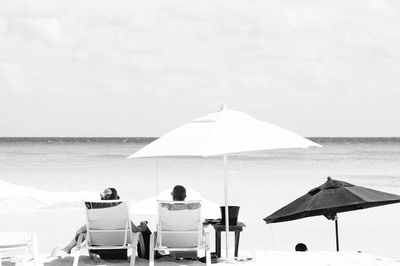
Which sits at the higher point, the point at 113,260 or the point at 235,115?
the point at 235,115

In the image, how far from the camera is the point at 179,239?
797 centimetres

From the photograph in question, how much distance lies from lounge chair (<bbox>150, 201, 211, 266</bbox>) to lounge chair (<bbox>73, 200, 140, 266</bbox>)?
275 millimetres

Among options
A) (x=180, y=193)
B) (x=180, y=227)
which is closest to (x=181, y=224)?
(x=180, y=227)

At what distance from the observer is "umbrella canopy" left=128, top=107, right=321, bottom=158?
775 cm

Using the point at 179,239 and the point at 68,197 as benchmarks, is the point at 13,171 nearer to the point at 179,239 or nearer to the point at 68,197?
the point at 68,197

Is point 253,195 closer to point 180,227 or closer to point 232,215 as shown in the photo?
point 232,215

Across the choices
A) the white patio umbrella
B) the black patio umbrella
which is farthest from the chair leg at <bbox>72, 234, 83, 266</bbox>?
the black patio umbrella

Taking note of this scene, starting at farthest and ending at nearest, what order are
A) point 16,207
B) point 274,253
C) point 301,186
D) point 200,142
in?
point 301,186
point 16,207
point 274,253
point 200,142

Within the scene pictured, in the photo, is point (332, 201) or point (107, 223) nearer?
point (107, 223)

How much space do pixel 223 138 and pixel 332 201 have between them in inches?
61.1

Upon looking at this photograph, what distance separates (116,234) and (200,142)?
1.25 m

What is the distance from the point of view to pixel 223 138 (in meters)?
7.89

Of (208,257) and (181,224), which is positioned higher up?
(181,224)

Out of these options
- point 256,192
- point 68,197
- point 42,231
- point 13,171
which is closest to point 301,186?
point 256,192
